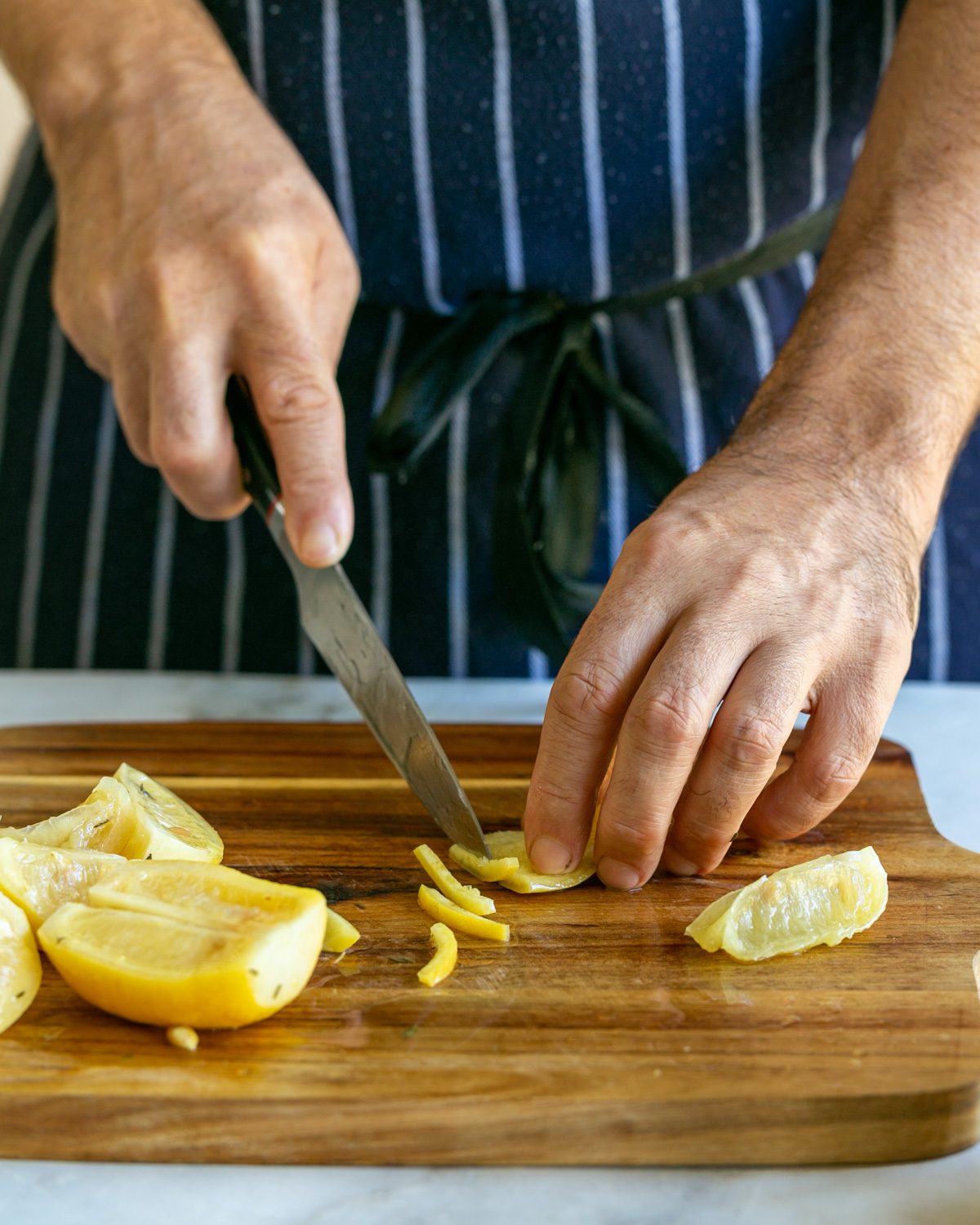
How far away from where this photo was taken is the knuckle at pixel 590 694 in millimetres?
1092

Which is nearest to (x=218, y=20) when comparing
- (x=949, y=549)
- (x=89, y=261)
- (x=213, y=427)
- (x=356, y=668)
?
(x=89, y=261)

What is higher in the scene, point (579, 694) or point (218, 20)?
point (218, 20)

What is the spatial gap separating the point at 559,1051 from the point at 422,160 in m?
1.15

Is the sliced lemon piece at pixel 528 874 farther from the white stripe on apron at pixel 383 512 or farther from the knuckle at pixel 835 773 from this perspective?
the white stripe on apron at pixel 383 512

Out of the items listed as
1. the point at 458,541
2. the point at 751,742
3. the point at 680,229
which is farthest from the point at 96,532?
Answer: the point at 751,742

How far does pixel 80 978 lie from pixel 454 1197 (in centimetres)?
31

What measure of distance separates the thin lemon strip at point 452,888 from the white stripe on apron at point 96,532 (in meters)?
0.92

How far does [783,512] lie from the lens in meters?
1.16

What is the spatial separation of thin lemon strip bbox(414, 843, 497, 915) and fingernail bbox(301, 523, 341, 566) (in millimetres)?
290

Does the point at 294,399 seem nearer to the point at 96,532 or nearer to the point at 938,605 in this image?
the point at 96,532

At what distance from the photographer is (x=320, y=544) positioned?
1225 mm

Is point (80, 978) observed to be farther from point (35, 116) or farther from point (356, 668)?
point (35, 116)

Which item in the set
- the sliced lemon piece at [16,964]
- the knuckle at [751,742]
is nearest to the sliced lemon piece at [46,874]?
the sliced lemon piece at [16,964]

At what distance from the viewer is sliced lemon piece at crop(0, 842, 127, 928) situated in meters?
1.00
